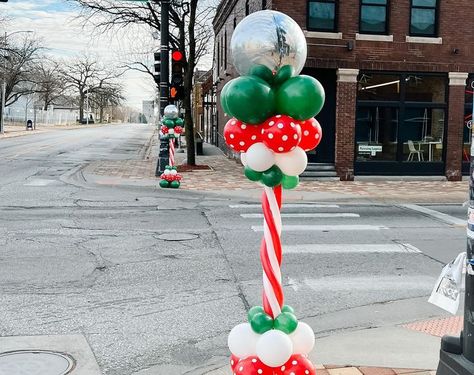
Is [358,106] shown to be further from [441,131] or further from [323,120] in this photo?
[441,131]

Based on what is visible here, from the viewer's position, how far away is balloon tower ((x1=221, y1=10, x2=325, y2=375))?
352 centimetres

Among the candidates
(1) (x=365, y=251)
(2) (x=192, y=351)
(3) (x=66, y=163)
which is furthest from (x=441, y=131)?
(2) (x=192, y=351)

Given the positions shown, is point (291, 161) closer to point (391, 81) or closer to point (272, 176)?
point (272, 176)

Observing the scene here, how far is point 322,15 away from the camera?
1886cm

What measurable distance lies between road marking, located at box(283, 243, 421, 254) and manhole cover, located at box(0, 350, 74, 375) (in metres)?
4.53

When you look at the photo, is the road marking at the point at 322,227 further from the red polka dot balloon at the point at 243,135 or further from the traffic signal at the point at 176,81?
the traffic signal at the point at 176,81

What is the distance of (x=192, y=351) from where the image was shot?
502cm

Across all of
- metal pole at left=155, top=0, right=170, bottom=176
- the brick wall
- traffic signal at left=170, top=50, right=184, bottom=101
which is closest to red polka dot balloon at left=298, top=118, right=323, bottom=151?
metal pole at left=155, top=0, right=170, bottom=176

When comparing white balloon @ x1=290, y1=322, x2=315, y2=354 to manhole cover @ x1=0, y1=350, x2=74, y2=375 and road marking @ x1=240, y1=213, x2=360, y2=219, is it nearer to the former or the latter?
manhole cover @ x1=0, y1=350, x2=74, y2=375

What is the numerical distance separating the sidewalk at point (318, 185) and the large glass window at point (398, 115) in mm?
1020

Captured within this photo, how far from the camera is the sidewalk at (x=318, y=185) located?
Result: 50.5ft

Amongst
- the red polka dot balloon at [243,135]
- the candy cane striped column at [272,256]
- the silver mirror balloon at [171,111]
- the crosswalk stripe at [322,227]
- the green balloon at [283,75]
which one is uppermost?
the green balloon at [283,75]

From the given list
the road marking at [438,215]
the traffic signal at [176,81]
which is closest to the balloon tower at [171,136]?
the traffic signal at [176,81]

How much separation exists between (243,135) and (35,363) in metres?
2.57
